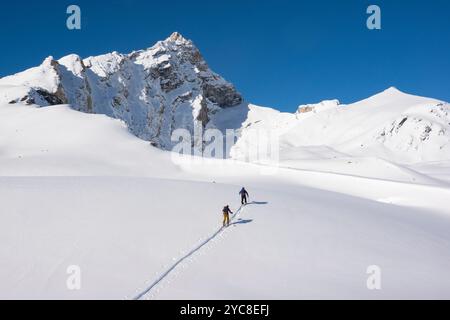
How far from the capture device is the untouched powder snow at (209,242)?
1122 centimetres

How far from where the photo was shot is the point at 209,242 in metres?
14.4

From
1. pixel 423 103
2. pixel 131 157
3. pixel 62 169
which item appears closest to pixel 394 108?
pixel 423 103

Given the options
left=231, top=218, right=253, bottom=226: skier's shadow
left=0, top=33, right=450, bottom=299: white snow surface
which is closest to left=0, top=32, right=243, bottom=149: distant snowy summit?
left=0, top=33, right=450, bottom=299: white snow surface

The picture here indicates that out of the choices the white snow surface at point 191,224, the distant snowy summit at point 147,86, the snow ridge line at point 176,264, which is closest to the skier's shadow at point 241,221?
the white snow surface at point 191,224

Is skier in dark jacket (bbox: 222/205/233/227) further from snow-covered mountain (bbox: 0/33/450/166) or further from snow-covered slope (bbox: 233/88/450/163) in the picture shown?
snow-covered slope (bbox: 233/88/450/163)

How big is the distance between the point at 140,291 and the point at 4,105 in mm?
50559

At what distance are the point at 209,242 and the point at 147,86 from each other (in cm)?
11881

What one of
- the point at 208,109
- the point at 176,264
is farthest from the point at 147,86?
the point at 176,264

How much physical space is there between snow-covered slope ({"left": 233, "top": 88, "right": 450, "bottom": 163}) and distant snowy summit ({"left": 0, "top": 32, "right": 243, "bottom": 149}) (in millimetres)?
23828

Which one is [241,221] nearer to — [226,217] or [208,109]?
[226,217]

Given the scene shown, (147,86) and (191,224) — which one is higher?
(147,86)
